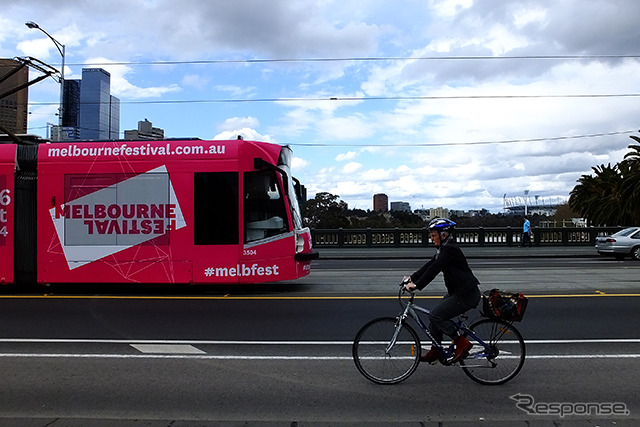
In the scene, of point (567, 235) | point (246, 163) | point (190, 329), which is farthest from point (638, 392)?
point (567, 235)

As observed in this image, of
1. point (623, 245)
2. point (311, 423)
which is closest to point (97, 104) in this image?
point (623, 245)

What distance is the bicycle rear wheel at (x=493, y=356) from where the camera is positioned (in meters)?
5.00

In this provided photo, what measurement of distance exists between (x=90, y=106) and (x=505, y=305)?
1150 inches

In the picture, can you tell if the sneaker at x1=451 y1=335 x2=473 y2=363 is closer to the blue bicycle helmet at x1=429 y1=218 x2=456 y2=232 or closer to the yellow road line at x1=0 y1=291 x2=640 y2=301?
the blue bicycle helmet at x1=429 y1=218 x2=456 y2=232

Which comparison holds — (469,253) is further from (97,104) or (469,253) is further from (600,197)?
(600,197)

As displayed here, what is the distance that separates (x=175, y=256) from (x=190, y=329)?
3.23 m

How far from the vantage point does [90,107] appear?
2905 centimetres

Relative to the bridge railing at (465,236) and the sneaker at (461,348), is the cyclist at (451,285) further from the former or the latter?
the bridge railing at (465,236)

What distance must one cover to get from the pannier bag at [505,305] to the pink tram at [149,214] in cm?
608

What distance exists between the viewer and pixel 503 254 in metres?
23.7

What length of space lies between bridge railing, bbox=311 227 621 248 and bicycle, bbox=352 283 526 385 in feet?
76.2

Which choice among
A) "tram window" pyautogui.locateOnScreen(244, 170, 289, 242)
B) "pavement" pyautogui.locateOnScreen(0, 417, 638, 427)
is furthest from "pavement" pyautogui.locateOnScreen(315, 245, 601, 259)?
"pavement" pyautogui.locateOnScreen(0, 417, 638, 427)

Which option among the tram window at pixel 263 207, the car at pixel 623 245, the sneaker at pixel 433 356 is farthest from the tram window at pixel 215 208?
the car at pixel 623 245

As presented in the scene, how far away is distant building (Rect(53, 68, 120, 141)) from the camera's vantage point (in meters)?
27.8
